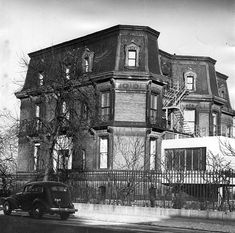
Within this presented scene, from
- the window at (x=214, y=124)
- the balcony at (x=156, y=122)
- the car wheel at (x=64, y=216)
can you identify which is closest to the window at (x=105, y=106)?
the balcony at (x=156, y=122)

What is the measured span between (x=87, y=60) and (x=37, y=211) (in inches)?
857

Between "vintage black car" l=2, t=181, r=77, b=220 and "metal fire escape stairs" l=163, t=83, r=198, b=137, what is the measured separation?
2188 centimetres

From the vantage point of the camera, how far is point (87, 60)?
40.4 metres

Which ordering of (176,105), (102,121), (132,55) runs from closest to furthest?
(102,121) < (132,55) < (176,105)

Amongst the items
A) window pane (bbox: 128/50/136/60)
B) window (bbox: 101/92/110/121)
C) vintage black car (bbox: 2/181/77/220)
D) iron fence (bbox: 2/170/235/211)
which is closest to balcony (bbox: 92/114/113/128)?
window (bbox: 101/92/110/121)

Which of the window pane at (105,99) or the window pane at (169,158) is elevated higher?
the window pane at (105,99)

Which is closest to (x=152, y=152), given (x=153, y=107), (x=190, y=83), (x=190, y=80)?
(x=153, y=107)

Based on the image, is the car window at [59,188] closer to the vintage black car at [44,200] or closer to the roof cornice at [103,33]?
the vintage black car at [44,200]

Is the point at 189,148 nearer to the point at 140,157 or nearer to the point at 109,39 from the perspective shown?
the point at 140,157

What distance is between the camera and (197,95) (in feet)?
146

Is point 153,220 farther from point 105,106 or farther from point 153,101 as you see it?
point 153,101

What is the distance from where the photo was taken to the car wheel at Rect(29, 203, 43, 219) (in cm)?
2049

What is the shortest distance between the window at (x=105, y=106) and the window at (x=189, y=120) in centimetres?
947

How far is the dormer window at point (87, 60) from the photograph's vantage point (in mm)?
39812
